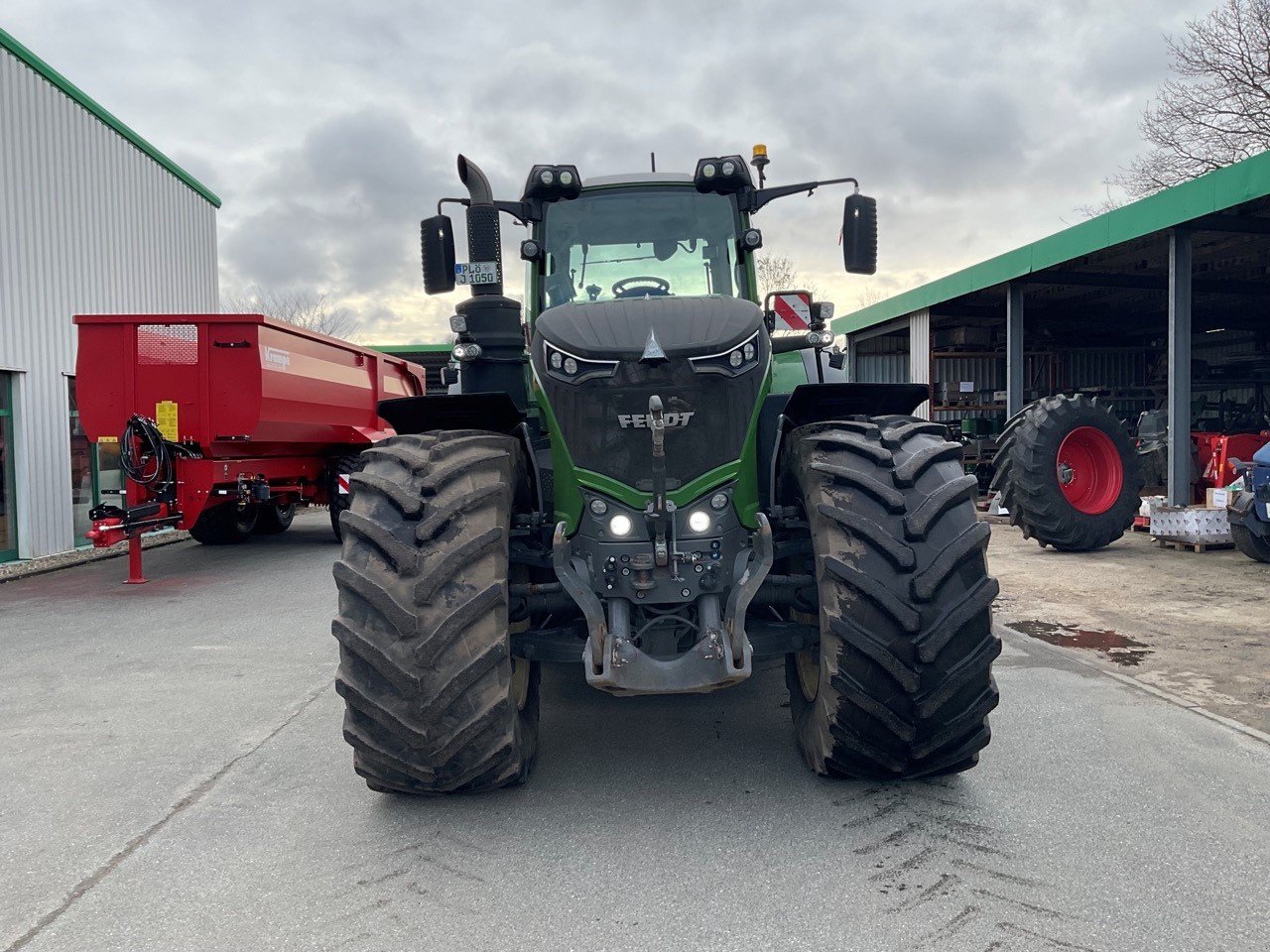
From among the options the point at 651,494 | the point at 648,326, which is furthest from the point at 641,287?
the point at 651,494

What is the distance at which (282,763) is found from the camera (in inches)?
158

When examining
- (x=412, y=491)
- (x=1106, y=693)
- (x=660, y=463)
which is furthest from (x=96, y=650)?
(x=1106, y=693)

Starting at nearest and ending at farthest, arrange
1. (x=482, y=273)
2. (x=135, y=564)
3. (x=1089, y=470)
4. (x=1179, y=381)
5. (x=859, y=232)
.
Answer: (x=482, y=273) → (x=859, y=232) → (x=135, y=564) → (x=1089, y=470) → (x=1179, y=381)

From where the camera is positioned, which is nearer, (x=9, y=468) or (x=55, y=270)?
(x=9, y=468)

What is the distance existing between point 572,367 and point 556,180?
138 cm

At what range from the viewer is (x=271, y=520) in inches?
561

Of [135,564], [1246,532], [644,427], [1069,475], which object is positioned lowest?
[135,564]

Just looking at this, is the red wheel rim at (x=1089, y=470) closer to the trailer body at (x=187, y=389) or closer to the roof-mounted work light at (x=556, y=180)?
the roof-mounted work light at (x=556, y=180)

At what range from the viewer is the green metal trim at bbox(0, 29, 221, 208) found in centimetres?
1151

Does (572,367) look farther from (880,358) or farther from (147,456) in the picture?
(880,358)

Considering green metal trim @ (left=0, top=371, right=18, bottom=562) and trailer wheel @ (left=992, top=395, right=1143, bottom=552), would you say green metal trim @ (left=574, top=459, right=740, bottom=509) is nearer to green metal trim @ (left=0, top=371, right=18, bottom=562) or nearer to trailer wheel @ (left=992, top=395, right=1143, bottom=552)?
trailer wheel @ (left=992, top=395, right=1143, bottom=552)

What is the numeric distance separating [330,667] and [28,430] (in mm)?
8314

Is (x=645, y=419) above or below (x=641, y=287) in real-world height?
below

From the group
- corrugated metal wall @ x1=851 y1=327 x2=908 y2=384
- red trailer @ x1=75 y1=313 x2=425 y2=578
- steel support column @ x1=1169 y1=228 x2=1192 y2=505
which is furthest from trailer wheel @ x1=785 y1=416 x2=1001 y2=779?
corrugated metal wall @ x1=851 y1=327 x2=908 y2=384
